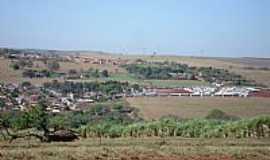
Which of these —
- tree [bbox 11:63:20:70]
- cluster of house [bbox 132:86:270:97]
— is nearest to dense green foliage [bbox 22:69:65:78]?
tree [bbox 11:63:20:70]

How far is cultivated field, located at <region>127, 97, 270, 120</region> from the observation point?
61656mm

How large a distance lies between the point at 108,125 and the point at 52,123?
4.95 meters

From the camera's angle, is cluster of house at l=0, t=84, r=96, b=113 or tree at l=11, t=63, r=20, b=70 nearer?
cluster of house at l=0, t=84, r=96, b=113

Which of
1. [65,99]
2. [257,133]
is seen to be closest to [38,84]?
[65,99]

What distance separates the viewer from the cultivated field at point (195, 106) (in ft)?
202

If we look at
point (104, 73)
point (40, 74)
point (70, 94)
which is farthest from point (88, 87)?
point (104, 73)

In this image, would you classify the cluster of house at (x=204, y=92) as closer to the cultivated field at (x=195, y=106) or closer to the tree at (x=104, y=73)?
the cultivated field at (x=195, y=106)

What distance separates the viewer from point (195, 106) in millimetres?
69562

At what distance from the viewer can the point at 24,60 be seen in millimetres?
116188

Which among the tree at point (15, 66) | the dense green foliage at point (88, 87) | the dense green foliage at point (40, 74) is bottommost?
the dense green foliage at point (88, 87)

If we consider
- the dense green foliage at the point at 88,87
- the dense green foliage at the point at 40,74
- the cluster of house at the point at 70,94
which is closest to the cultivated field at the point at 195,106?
the cluster of house at the point at 70,94

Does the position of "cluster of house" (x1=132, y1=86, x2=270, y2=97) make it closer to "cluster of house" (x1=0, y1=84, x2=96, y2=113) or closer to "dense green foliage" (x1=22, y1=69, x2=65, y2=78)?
"cluster of house" (x1=0, y1=84, x2=96, y2=113)

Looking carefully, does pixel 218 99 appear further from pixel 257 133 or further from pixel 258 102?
pixel 257 133

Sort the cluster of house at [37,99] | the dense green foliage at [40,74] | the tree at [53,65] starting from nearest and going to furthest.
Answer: the cluster of house at [37,99], the dense green foliage at [40,74], the tree at [53,65]
